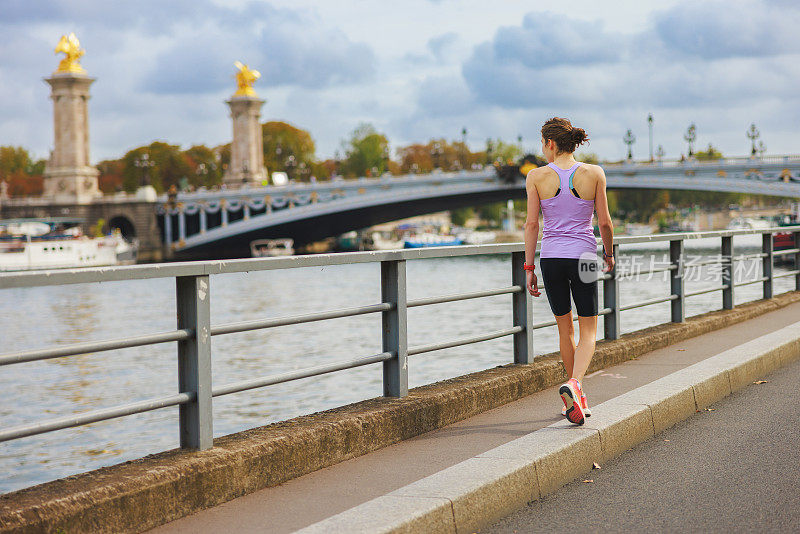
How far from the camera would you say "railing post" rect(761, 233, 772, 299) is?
12.5 m

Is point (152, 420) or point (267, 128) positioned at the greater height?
point (267, 128)

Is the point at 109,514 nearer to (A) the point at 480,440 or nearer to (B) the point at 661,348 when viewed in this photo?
(A) the point at 480,440

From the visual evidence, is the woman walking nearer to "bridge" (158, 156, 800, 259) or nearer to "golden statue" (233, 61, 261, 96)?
"bridge" (158, 156, 800, 259)

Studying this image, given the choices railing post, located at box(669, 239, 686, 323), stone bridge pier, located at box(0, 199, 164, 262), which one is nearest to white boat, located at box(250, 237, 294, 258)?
stone bridge pier, located at box(0, 199, 164, 262)

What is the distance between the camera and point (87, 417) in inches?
150

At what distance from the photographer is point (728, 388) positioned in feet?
23.3

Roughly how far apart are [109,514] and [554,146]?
2932 mm

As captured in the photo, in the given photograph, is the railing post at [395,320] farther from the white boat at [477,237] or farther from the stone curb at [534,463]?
the white boat at [477,237]

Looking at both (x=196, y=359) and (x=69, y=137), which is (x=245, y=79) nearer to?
(x=69, y=137)

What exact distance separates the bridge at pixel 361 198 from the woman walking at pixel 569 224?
50292mm

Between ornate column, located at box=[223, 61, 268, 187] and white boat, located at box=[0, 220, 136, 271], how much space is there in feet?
56.4

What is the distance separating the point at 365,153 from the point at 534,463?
4117 inches

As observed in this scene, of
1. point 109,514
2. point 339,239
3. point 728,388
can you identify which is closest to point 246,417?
point 728,388

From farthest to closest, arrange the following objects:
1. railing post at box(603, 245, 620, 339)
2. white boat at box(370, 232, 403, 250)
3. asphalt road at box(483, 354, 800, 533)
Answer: white boat at box(370, 232, 403, 250) < railing post at box(603, 245, 620, 339) < asphalt road at box(483, 354, 800, 533)
